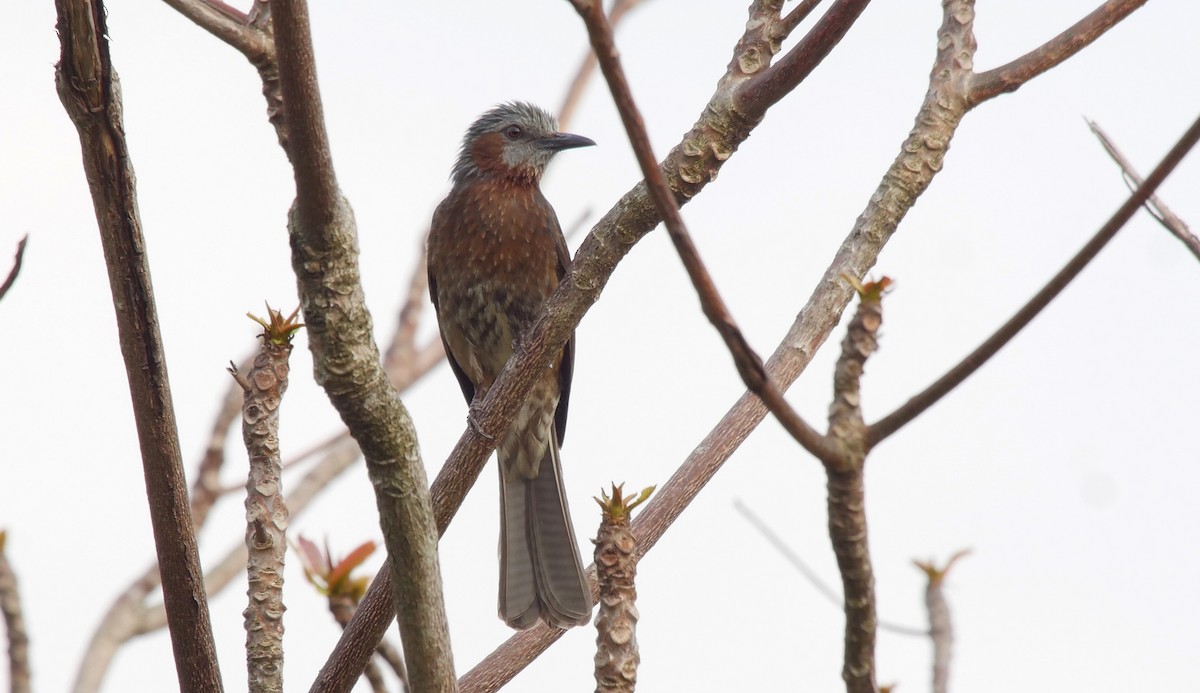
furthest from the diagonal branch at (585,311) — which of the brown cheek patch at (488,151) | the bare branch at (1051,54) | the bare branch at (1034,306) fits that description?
the brown cheek patch at (488,151)

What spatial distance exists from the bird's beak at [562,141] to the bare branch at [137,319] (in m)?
4.47

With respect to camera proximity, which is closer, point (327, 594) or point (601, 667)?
point (601, 667)

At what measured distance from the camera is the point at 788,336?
3350mm

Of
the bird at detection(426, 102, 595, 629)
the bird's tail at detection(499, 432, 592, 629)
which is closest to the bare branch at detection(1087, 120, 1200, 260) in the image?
the bird's tail at detection(499, 432, 592, 629)

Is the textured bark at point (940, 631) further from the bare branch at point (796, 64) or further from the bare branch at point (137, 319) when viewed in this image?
the bare branch at point (137, 319)

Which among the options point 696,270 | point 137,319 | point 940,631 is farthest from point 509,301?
point 696,270

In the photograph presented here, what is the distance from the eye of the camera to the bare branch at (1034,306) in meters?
1.62

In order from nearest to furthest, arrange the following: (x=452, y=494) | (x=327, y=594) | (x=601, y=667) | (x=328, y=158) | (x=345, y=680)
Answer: (x=328, y=158), (x=601, y=667), (x=345, y=680), (x=452, y=494), (x=327, y=594)

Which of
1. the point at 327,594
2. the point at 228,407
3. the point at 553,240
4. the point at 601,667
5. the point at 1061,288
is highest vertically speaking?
the point at 553,240

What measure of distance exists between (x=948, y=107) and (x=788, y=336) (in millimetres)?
738

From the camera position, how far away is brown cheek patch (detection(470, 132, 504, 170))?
671 cm

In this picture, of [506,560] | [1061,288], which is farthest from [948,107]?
[506,560]

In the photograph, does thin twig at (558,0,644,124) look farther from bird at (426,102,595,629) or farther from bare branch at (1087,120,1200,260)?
bare branch at (1087,120,1200,260)

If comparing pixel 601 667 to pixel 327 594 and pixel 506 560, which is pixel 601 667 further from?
pixel 506 560
